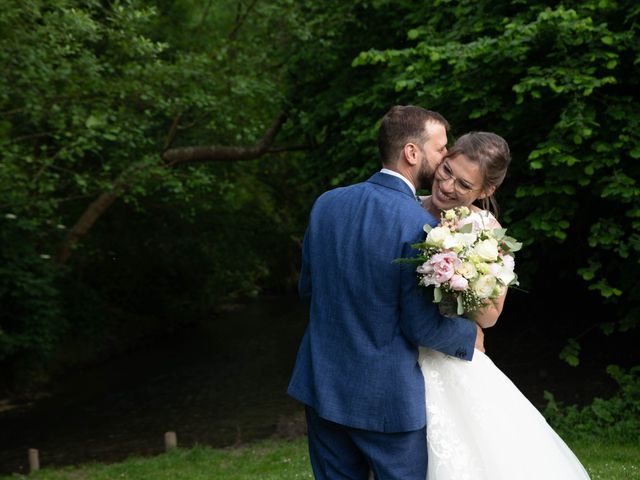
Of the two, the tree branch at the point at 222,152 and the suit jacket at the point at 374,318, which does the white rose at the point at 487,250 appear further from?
the tree branch at the point at 222,152

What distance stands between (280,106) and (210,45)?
3.19 m

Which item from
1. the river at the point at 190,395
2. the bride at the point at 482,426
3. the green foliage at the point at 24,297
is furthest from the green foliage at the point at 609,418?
the green foliage at the point at 24,297

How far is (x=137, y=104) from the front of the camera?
40.0 ft

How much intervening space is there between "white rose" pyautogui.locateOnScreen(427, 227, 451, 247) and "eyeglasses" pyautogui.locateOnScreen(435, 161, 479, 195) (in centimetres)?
52

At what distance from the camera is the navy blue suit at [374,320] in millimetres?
2918

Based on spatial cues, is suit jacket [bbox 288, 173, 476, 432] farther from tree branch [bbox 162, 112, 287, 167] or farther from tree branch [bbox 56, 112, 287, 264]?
tree branch [bbox 162, 112, 287, 167]

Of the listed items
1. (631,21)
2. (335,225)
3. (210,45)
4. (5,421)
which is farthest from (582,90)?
(5,421)

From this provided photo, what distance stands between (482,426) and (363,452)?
0.47 m

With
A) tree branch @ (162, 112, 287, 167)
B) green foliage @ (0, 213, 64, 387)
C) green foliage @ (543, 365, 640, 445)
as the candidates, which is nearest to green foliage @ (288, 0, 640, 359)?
green foliage @ (543, 365, 640, 445)

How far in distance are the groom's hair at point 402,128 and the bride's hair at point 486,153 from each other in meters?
0.31

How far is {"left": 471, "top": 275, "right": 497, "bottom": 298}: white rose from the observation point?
281 centimetres

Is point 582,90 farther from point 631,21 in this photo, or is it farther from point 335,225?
point 335,225

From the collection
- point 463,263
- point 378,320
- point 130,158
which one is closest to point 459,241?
point 463,263

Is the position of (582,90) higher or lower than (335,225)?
higher
